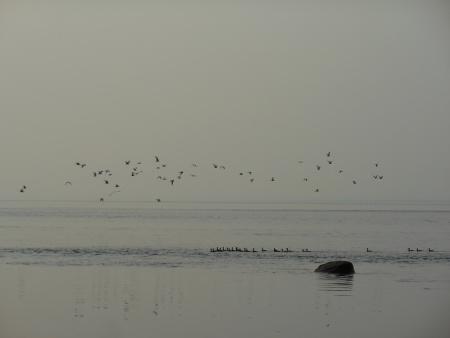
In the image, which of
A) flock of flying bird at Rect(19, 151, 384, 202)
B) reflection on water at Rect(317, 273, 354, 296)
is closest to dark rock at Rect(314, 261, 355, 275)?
reflection on water at Rect(317, 273, 354, 296)

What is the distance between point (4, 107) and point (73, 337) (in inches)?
54.8

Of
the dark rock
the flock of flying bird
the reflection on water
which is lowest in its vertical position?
the reflection on water

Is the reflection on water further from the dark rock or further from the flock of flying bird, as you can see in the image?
the flock of flying bird

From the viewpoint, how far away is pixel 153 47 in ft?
14.3

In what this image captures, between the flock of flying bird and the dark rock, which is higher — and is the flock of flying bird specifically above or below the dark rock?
above

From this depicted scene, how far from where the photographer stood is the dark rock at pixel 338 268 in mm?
4184

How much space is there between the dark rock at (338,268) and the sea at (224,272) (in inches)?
1.2

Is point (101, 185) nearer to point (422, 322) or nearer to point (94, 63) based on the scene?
point (94, 63)

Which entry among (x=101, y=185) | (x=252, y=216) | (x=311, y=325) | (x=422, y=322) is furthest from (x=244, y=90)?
(x=422, y=322)

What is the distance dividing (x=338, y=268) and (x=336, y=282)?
0.27 feet

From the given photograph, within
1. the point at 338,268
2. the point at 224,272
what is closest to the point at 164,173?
the point at 224,272

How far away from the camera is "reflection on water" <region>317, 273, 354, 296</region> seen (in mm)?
4168

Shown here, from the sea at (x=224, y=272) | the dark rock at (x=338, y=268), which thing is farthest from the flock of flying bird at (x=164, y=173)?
the dark rock at (x=338, y=268)

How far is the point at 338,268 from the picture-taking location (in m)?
4.18
